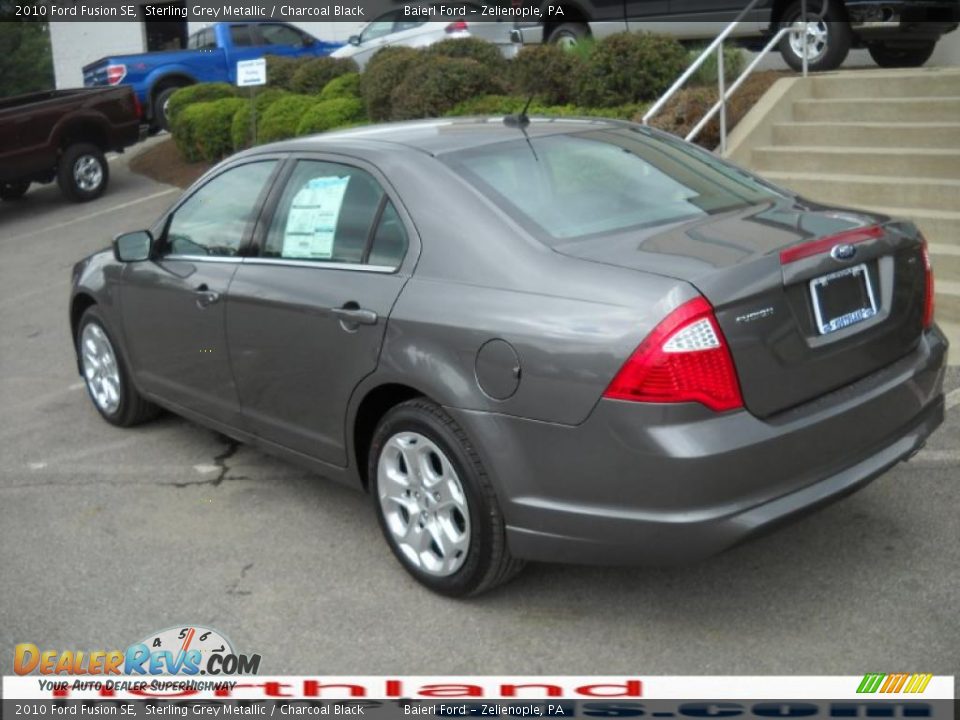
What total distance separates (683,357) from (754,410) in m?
0.30

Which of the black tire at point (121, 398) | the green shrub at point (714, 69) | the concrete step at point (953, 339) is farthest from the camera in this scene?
the green shrub at point (714, 69)

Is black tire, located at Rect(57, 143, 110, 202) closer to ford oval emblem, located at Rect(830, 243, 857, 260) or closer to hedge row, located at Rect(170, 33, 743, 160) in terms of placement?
hedge row, located at Rect(170, 33, 743, 160)

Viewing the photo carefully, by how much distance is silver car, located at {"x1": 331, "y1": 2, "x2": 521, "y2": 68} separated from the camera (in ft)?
53.5

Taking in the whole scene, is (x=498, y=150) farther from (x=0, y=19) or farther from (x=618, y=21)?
(x=0, y=19)

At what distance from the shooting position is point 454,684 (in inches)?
146

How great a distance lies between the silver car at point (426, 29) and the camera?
53.5 ft

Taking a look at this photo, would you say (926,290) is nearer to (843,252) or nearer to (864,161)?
(843,252)

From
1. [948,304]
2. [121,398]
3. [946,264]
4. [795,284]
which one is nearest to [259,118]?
[121,398]

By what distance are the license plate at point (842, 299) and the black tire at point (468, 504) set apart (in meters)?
1.18

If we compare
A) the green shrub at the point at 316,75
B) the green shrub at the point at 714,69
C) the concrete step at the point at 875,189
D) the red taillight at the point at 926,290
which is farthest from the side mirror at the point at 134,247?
the green shrub at the point at 316,75

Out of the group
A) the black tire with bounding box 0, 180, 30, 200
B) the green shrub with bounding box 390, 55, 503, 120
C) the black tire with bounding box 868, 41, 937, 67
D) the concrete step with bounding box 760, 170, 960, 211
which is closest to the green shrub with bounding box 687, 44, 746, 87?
the black tire with bounding box 868, 41, 937, 67

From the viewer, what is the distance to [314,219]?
4.70 meters

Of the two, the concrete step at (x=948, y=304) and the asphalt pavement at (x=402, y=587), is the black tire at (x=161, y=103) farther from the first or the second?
the concrete step at (x=948, y=304)

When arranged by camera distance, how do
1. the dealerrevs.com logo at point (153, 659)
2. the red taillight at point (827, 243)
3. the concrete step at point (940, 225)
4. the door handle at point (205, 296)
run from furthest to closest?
the concrete step at point (940, 225), the door handle at point (205, 296), the dealerrevs.com logo at point (153, 659), the red taillight at point (827, 243)
